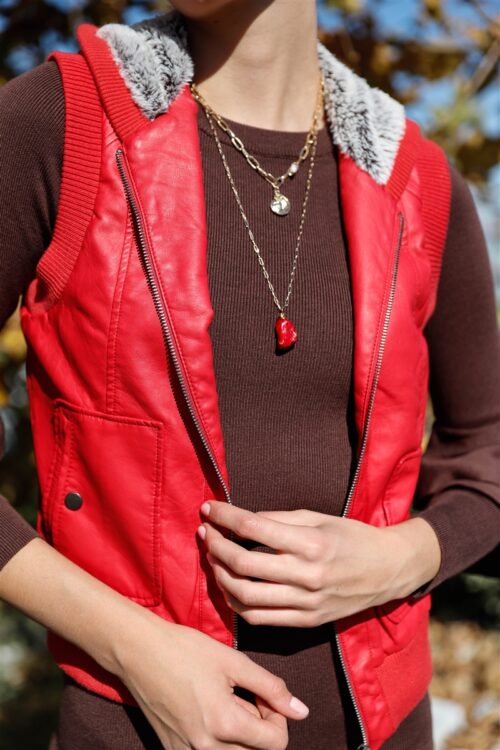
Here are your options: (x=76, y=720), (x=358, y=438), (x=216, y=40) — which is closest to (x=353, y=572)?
(x=358, y=438)

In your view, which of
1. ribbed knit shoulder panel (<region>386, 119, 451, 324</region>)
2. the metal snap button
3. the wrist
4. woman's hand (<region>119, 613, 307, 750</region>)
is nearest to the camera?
woman's hand (<region>119, 613, 307, 750</region>)

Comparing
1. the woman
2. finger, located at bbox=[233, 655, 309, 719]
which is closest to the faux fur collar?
the woman

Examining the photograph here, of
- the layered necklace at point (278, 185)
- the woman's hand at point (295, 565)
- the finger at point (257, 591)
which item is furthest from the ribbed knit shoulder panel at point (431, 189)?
the finger at point (257, 591)

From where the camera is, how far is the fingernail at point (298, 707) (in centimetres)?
111

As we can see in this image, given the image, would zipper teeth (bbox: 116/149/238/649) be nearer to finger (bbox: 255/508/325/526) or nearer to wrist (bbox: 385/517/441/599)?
finger (bbox: 255/508/325/526)

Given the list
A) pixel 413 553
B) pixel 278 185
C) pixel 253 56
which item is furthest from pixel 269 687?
pixel 253 56

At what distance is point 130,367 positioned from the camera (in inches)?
43.4

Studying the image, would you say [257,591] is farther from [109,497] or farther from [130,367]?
[130,367]

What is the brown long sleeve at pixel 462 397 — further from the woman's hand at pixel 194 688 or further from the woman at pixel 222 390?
the woman's hand at pixel 194 688

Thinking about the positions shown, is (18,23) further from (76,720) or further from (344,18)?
(76,720)

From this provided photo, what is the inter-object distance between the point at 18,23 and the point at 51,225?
170cm

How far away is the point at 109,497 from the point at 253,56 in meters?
0.85

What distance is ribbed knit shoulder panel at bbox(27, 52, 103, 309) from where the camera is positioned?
43.6 inches

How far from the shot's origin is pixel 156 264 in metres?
1.10
